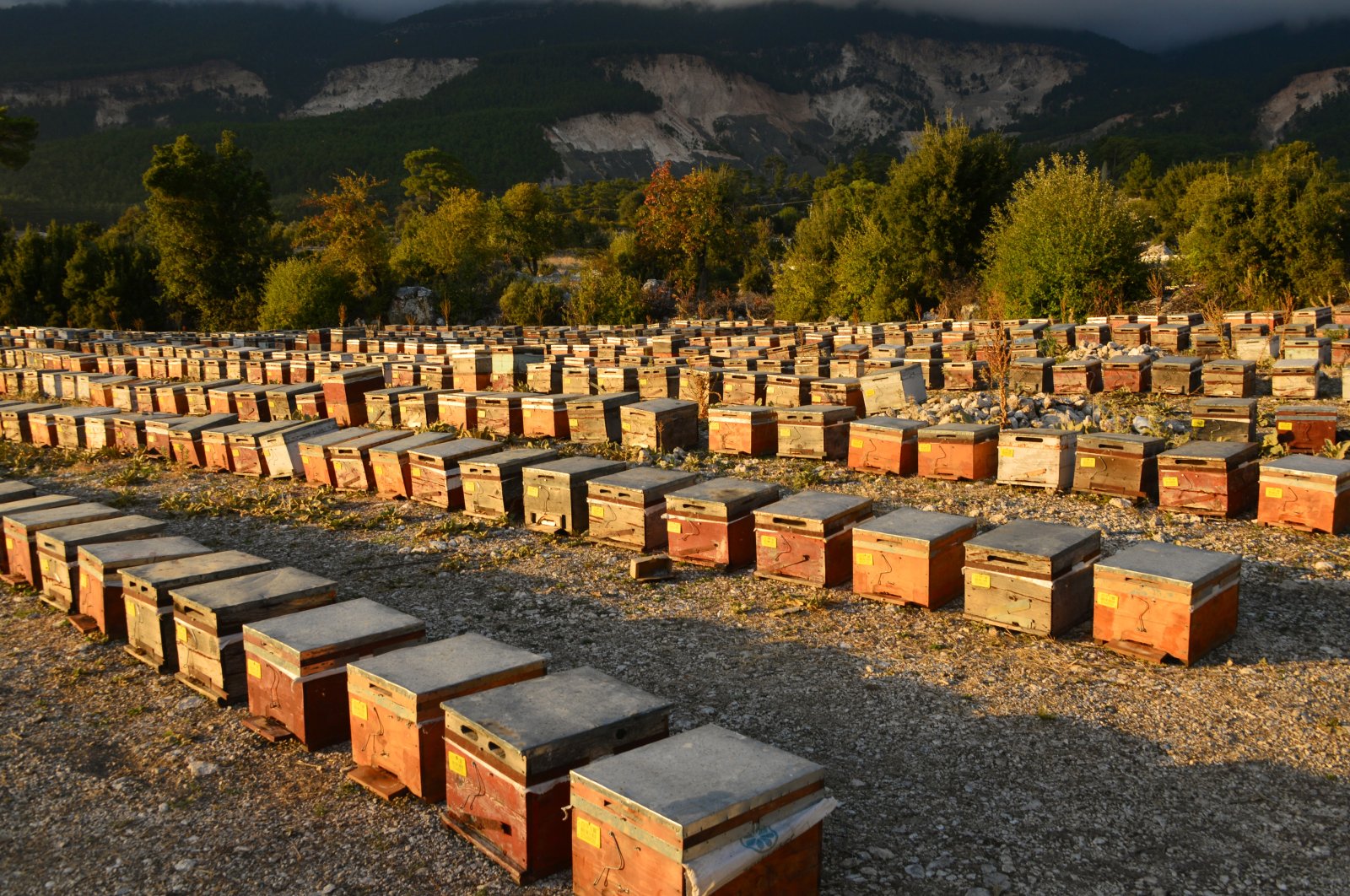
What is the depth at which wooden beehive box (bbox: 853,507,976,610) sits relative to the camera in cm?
905

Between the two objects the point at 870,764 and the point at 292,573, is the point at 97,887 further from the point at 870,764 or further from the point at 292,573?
the point at 870,764

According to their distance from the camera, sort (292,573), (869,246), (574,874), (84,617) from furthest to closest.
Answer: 1. (869,246)
2. (84,617)
3. (292,573)
4. (574,874)

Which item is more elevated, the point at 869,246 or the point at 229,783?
the point at 869,246

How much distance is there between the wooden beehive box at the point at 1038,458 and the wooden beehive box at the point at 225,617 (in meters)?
8.62

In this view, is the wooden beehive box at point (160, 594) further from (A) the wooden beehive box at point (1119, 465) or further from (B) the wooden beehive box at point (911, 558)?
(A) the wooden beehive box at point (1119, 465)

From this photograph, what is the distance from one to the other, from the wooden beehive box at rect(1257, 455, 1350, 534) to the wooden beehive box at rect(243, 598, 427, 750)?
363 inches

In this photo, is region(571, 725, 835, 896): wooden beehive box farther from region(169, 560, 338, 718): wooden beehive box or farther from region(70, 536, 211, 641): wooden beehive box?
region(70, 536, 211, 641): wooden beehive box

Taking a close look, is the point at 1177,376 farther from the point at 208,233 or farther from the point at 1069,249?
the point at 208,233

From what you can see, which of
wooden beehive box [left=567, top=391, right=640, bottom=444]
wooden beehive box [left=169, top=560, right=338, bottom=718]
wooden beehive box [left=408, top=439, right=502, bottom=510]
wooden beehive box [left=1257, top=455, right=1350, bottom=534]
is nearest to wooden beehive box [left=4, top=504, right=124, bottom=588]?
wooden beehive box [left=169, top=560, right=338, bottom=718]

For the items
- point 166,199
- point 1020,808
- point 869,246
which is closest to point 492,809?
point 1020,808

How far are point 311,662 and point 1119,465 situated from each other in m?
9.65

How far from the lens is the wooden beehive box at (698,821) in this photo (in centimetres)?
454

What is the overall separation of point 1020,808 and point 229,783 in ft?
16.9

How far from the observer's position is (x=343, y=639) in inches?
268
